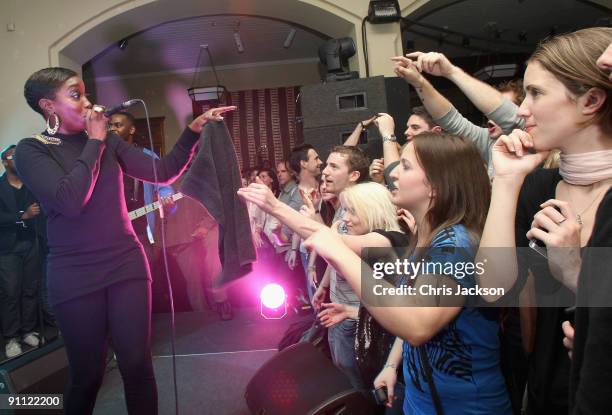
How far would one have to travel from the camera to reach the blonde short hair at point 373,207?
194cm

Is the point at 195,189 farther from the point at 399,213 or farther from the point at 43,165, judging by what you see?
the point at 399,213

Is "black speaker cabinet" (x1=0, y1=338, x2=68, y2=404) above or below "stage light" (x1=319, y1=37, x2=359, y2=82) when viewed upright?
below

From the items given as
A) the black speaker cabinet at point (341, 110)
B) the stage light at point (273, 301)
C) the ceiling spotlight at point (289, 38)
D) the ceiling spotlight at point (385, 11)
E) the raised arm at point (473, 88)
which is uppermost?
the ceiling spotlight at point (289, 38)

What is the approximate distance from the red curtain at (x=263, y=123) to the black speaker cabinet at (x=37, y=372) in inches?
192

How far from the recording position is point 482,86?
142cm

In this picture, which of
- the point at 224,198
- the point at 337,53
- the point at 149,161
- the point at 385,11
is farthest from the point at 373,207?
the point at 385,11

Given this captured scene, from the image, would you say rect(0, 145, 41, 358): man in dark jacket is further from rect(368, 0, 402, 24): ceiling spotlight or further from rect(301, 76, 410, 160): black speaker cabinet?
rect(368, 0, 402, 24): ceiling spotlight

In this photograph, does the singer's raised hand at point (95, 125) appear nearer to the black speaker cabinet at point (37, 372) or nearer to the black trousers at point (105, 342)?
the black trousers at point (105, 342)

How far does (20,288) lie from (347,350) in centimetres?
273

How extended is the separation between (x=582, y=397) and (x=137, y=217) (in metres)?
3.42

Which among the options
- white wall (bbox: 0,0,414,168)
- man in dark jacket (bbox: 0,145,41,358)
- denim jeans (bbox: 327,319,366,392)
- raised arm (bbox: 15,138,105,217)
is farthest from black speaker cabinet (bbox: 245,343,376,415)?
white wall (bbox: 0,0,414,168)

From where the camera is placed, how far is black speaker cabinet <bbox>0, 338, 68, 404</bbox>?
235cm

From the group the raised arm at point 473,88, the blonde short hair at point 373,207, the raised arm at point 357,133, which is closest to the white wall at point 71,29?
the raised arm at point 357,133

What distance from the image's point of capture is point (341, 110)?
346 centimetres
